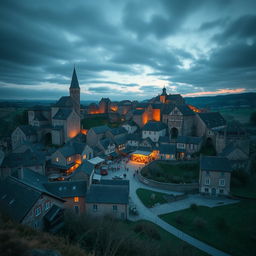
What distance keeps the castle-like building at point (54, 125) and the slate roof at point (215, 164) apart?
36.4 metres

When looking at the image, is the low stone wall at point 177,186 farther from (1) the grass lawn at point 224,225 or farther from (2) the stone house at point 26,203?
(2) the stone house at point 26,203

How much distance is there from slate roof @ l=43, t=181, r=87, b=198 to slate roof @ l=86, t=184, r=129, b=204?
1.29 m

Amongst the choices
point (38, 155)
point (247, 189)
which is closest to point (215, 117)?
point (247, 189)

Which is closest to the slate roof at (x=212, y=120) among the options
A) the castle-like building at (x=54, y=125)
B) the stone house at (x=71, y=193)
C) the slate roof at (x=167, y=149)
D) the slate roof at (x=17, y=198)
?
the slate roof at (x=167, y=149)

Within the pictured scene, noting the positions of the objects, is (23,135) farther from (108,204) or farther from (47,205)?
(108,204)

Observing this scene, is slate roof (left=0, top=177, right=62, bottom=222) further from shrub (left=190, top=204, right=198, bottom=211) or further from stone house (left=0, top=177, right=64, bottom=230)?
shrub (left=190, top=204, right=198, bottom=211)

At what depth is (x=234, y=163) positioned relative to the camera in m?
34.3

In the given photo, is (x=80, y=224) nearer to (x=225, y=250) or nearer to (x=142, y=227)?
(x=142, y=227)

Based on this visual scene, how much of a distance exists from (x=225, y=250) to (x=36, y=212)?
62.8 ft

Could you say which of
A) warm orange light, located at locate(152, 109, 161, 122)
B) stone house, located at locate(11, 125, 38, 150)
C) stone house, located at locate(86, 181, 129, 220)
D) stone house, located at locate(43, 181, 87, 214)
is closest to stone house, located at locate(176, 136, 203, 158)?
warm orange light, located at locate(152, 109, 161, 122)

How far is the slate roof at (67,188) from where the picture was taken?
22266mm

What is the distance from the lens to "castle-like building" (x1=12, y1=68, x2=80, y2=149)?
4872cm

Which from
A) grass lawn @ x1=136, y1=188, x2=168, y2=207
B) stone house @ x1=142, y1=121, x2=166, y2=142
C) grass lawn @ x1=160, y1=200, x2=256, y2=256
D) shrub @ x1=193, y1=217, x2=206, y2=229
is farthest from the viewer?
stone house @ x1=142, y1=121, x2=166, y2=142

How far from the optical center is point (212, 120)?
1961 inches
